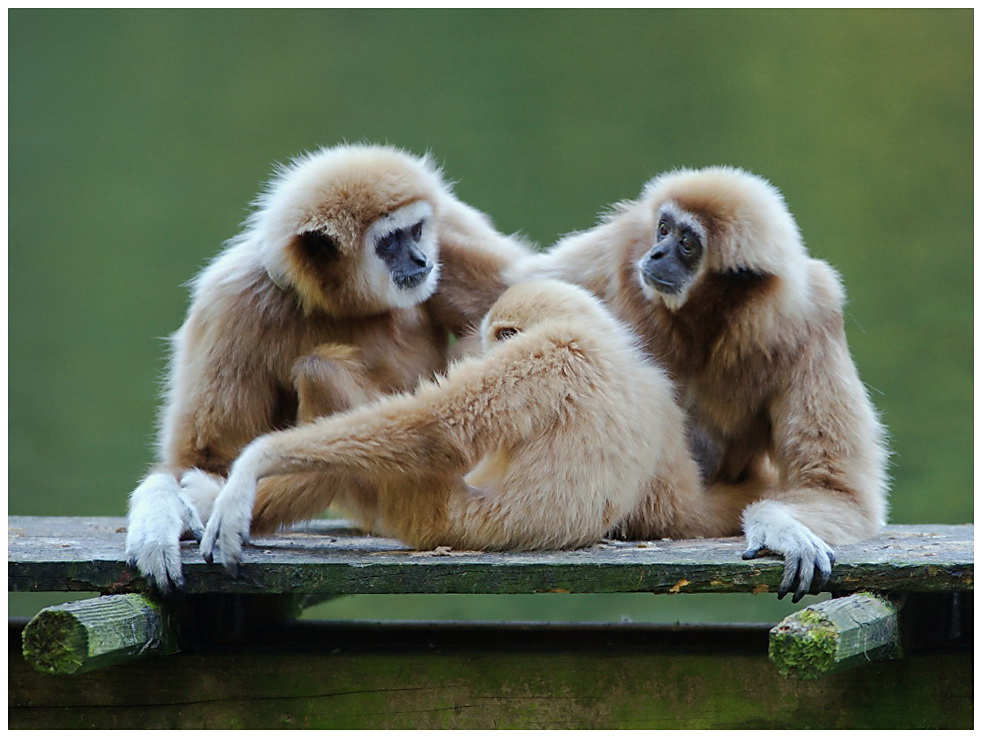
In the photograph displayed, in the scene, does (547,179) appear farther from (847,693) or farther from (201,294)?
(847,693)

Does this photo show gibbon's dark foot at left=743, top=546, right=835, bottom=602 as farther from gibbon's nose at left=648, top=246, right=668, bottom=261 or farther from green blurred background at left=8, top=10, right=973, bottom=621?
green blurred background at left=8, top=10, right=973, bottom=621

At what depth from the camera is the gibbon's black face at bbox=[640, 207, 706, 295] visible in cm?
377

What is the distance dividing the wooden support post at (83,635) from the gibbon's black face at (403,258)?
1.39m

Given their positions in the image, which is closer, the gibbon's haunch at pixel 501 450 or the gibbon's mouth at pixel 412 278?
the gibbon's haunch at pixel 501 450

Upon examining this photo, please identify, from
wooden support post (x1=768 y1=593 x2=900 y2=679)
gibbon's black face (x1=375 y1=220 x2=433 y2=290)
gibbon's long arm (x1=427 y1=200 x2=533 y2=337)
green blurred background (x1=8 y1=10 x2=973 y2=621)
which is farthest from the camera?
green blurred background (x1=8 y1=10 x2=973 y2=621)

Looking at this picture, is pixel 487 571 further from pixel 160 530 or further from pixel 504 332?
pixel 160 530

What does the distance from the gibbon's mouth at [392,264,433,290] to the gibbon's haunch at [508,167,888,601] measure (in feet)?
1.44

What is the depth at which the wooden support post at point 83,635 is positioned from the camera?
2760 mm

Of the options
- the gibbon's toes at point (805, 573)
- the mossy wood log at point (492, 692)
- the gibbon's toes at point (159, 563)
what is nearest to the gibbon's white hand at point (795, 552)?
the gibbon's toes at point (805, 573)

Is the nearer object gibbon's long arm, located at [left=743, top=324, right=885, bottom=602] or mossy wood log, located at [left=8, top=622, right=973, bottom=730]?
mossy wood log, located at [left=8, top=622, right=973, bottom=730]

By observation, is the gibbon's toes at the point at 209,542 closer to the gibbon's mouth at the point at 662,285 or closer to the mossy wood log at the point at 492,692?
the mossy wood log at the point at 492,692

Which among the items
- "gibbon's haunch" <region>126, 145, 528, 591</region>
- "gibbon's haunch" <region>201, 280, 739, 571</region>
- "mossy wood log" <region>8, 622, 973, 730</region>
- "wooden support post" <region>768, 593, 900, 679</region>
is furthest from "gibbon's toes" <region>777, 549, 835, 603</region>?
"gibbon's haunch" <region>126, 145, 528, 591</region>

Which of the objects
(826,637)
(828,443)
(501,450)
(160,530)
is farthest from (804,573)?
(160,530)

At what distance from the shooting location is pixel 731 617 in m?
7.41
